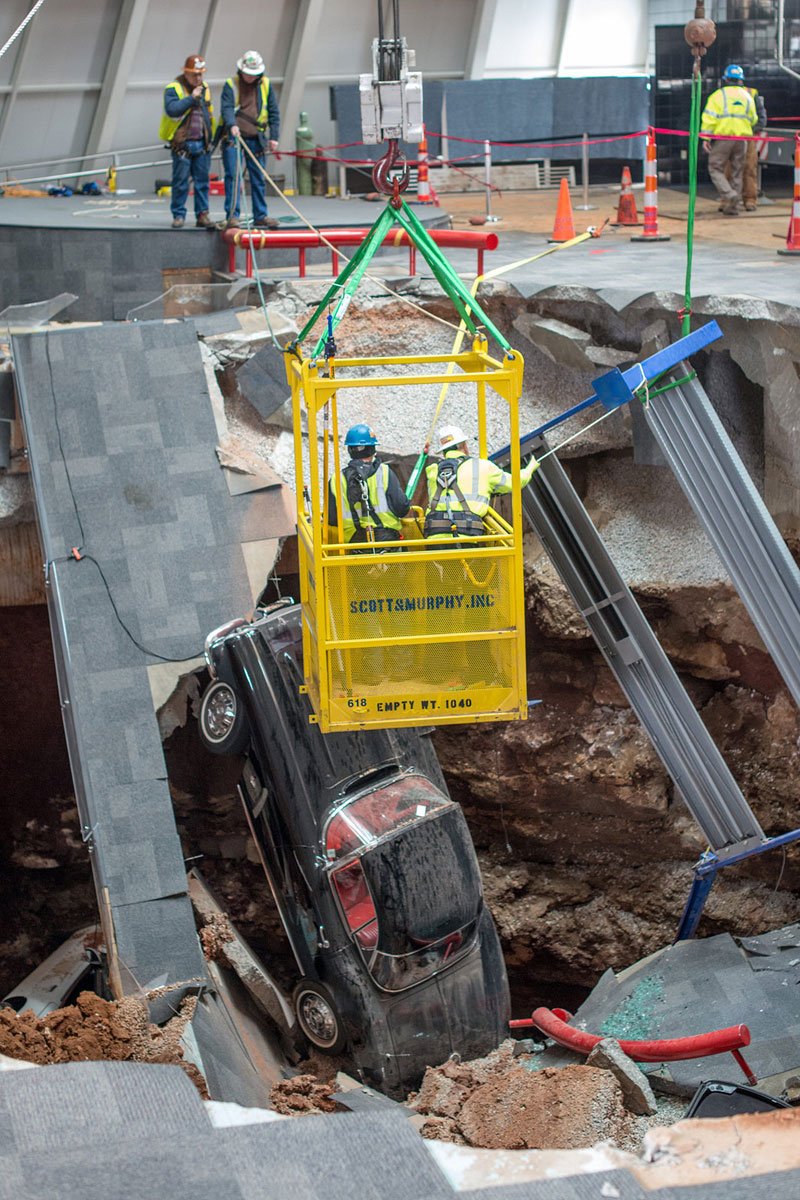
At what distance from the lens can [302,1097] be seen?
7.12 m

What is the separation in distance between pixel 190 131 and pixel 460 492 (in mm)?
6545

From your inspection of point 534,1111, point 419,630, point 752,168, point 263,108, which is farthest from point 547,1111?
point 752,168

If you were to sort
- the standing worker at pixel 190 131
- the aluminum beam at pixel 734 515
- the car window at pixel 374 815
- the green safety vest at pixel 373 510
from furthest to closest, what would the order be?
1. the standing worker at pixel 190 131
2. the aluminum beam at pixel 734 515
3. the car window at pixel 374 815
4. the green safety vest at pixel 373 510

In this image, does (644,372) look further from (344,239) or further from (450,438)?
(344,239)

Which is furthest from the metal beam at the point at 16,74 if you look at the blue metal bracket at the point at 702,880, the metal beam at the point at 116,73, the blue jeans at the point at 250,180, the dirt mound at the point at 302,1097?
the dirt mound at the point at 302,1097

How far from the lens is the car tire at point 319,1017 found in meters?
8.20

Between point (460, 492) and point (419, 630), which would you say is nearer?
point (419, 630)

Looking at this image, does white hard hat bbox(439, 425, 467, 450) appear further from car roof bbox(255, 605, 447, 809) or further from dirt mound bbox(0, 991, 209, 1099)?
dirt mound bbox(0, 991, 209, 1099)

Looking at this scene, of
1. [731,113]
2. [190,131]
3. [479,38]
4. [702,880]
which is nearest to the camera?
[702,880]

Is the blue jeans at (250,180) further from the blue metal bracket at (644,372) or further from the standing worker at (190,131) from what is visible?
the blue metal bracket at (644,372)

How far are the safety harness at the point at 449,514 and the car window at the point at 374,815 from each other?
1.81 metres

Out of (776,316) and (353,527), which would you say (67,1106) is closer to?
(353,527)

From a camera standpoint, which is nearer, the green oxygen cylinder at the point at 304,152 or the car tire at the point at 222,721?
the car tire at the point at 222,721

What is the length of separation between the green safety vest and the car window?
1.68m
